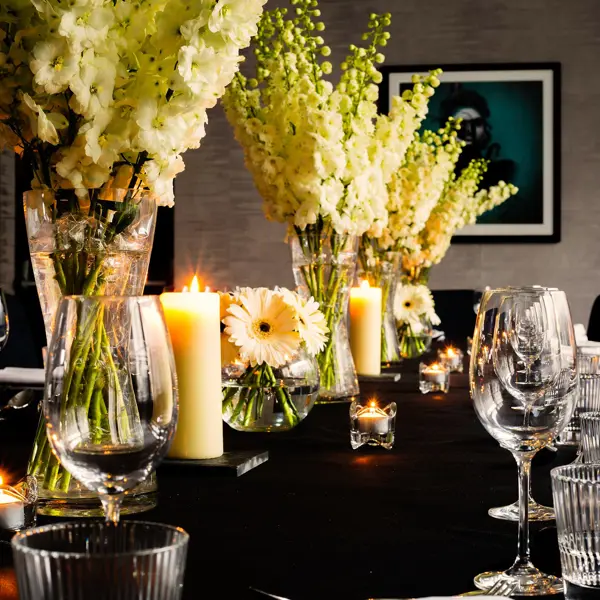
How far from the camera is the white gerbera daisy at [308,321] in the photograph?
1497mm

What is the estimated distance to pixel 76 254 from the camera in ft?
3.33

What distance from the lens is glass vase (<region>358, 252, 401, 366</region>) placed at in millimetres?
2629

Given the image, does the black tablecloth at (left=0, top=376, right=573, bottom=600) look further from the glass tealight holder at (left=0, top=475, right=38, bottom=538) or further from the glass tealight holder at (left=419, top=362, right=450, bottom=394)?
the glass tealight holder at (left=419, top=362, right=450, bottom=394)

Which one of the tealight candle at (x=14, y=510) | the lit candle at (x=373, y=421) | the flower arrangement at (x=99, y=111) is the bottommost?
the tealight candle at (x=14, y=510)

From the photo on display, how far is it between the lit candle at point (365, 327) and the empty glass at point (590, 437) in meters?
0.97

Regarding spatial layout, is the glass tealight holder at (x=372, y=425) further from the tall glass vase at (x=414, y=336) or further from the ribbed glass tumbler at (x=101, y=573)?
the tall glass vase at (x=414, y=336)

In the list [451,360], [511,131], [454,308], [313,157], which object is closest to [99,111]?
[313,157]

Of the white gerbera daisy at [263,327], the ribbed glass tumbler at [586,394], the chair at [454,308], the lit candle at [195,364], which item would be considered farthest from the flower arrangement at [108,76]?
the chair at [454,308]

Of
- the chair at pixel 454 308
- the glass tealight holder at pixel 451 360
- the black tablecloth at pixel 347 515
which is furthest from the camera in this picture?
the chair at pixel 454 308

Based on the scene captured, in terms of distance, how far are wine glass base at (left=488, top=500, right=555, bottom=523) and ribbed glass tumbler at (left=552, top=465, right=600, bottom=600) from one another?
0.79 feet

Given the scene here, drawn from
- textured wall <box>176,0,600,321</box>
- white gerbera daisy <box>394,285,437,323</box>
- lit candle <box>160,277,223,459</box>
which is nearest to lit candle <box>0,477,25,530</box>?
lit candle <box>160,277,223,459</box>

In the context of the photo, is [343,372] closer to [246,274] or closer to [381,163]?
[381,163]

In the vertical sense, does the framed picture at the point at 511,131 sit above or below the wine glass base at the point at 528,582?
above

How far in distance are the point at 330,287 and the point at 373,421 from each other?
0.49 m
